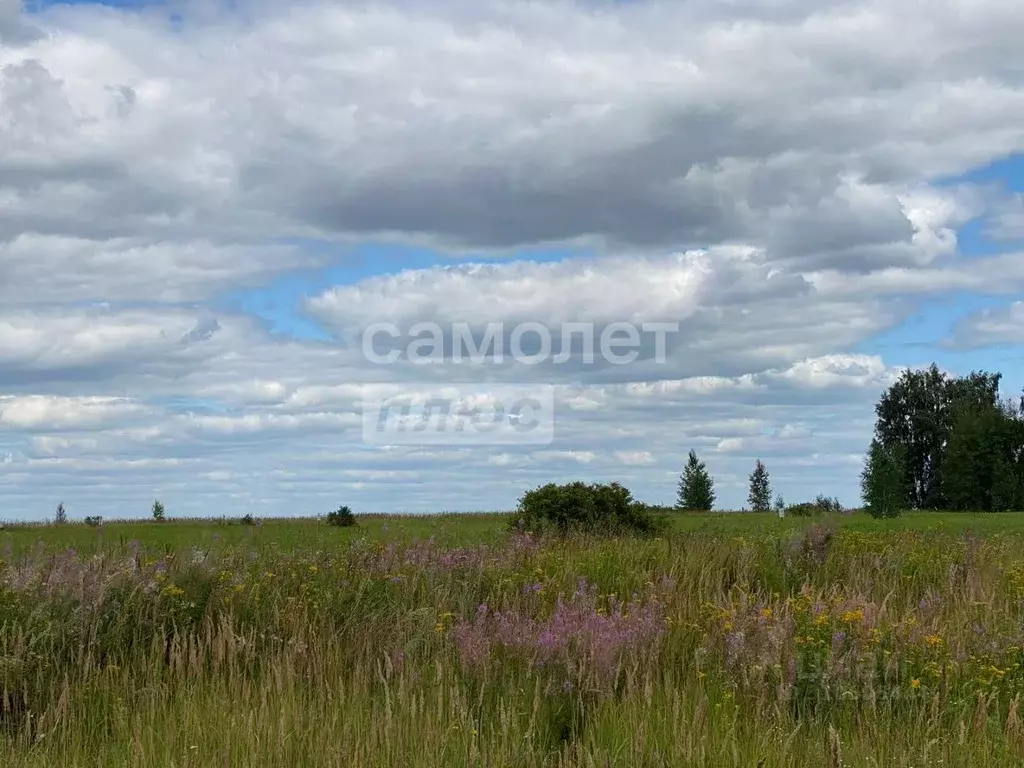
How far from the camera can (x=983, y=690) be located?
23.4ft

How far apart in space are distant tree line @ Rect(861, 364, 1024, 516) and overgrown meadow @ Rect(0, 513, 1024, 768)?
180 feet

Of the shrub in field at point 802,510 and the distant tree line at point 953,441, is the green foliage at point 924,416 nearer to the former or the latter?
the distant tree line at point 953,441

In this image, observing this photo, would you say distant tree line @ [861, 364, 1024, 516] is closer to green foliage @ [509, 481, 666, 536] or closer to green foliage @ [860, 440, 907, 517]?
green foliage @ [860, 440, 907, 517]

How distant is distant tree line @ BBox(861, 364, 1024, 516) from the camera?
75562 mm

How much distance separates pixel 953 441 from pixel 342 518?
6228cm

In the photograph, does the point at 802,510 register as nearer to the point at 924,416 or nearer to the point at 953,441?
the point at 953,441

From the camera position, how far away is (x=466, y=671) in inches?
288

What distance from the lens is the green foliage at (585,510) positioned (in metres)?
21.0

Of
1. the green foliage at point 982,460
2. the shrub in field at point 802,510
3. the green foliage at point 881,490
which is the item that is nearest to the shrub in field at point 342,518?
the shrub in field at point 802,510

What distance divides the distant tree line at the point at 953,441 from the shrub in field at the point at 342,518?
132 ft

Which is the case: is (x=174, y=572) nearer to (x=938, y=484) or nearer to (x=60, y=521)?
(x=60, y=521)

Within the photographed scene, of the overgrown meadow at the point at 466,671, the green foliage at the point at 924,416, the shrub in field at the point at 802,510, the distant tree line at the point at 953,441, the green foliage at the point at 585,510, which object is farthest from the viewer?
the green foliage at the point at 924,416

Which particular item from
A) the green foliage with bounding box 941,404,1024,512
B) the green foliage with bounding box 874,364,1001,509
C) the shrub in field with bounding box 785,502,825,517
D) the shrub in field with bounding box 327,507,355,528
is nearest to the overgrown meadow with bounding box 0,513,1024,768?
the shrub in field with bounding box 327,507,355,528

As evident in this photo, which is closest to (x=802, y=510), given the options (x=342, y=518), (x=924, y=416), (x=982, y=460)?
(x=342, y=518)
